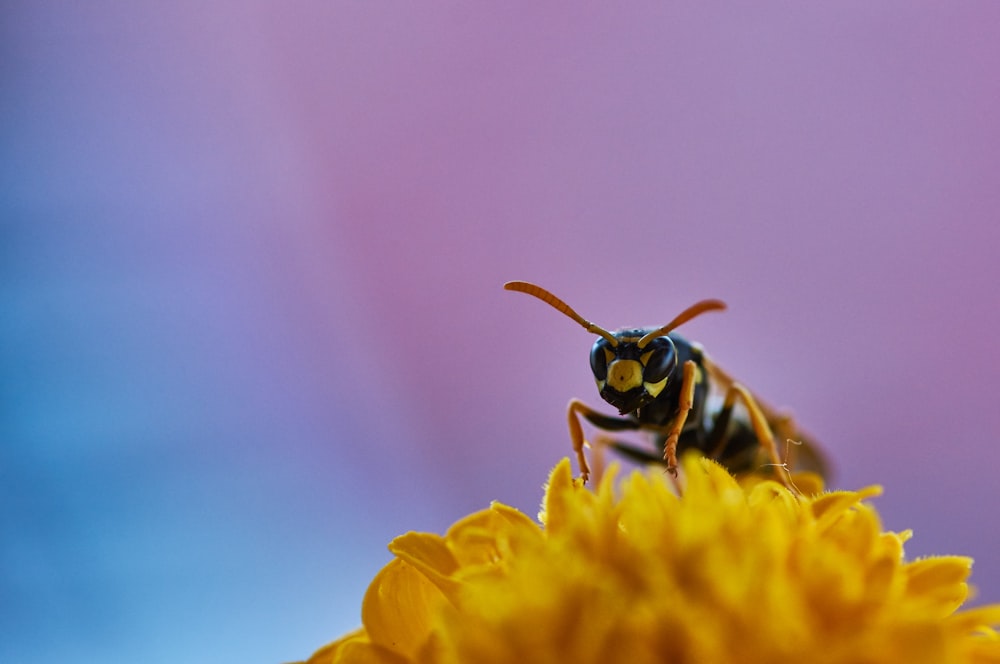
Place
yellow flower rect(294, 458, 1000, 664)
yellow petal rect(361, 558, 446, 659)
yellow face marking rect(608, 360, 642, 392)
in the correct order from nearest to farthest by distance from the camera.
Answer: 1. yellow flower rect(294, 458, 1000, 664)
2. yellow petal rect(361, 558, 446, 659)
3. yellow face marking rect(608, 360, 642, 392)

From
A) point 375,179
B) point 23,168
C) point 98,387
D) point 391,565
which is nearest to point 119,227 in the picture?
point 23,168

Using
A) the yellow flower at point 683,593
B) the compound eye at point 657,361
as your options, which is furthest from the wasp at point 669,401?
the yellow flower at point 683,593


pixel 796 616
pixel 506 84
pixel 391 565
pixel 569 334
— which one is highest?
pixel 506 84

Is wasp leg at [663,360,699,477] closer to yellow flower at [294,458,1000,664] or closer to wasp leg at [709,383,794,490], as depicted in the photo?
wasp leg at [709,383,794,490]

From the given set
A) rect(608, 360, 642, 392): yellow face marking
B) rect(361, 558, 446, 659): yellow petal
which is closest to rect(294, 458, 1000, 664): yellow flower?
rect(361, 558, 446, 659): yellow petal

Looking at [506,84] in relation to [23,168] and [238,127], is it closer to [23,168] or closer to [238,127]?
[238,127]

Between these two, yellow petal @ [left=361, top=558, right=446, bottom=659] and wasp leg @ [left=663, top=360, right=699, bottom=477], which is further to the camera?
wasp leg @ [left=663, top=360, right=699, bottom=477]
